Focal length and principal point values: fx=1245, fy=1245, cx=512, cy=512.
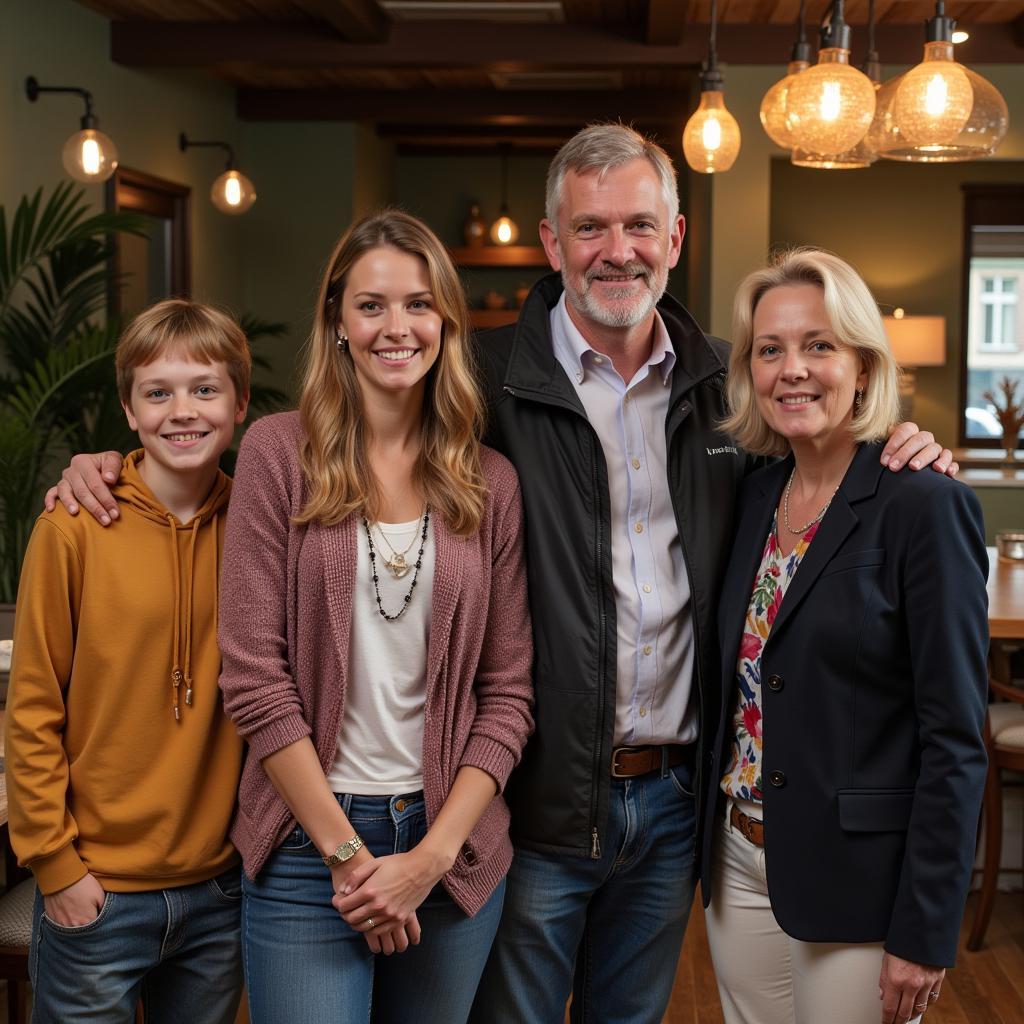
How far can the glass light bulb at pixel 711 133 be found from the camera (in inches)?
164

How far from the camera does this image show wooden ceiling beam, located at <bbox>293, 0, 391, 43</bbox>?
18.3 ft

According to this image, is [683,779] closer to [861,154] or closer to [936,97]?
[936,97]

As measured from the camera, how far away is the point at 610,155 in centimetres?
190

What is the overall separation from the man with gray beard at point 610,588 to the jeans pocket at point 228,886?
16.0 inches

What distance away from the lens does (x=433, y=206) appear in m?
10.3

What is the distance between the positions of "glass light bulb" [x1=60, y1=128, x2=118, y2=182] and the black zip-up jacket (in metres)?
3.60

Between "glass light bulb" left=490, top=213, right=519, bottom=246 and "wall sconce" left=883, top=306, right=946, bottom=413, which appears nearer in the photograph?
"wall sconce" left=883, top=306, right=946, bottom=413

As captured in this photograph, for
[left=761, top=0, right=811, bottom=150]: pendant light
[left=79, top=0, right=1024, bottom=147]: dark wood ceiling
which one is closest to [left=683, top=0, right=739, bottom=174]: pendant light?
[left=761, top=0, right=811, bottom=150]: pendant light

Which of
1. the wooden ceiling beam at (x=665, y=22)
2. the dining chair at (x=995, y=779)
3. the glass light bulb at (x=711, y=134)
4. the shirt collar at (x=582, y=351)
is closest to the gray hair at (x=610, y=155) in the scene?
the shirt collar at (x=582, y=351)

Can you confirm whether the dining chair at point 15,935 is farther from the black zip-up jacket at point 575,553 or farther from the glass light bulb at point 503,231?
the glass light bulb at point 503,231

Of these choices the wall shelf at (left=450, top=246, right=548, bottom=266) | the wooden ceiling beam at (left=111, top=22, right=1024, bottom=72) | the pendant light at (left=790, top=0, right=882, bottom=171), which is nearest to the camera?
the pendant light at (left=790, top=0, right=882, bottom=171)

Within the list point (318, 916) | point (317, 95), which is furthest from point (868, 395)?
point (317, 95)

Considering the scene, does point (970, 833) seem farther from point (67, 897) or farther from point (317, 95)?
point (317, 95)

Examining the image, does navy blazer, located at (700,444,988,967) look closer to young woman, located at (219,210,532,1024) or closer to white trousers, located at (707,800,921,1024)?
white trousers, located at (707,800,921,1024)
